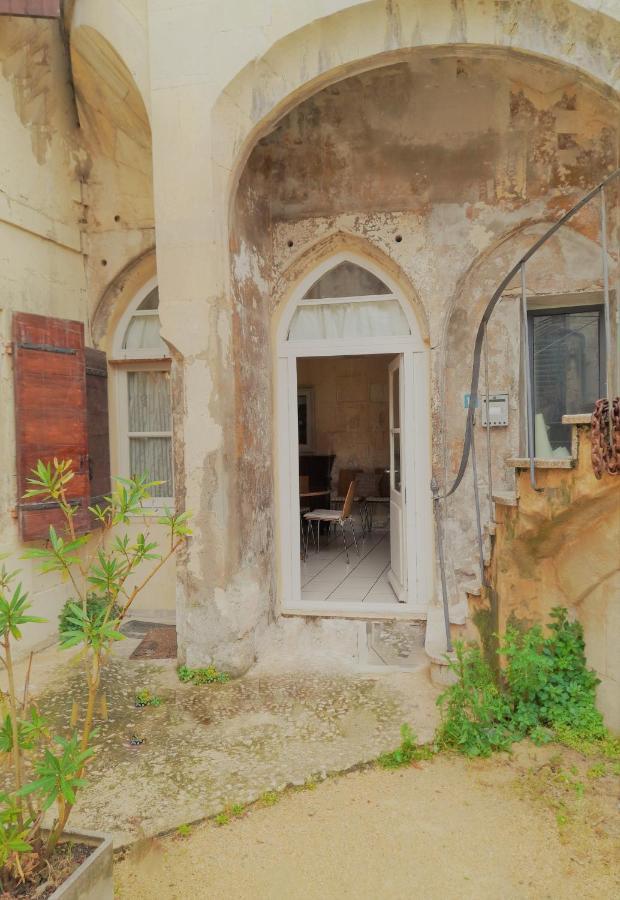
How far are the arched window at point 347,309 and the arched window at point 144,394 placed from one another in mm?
1472

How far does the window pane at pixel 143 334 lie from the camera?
6.16 m

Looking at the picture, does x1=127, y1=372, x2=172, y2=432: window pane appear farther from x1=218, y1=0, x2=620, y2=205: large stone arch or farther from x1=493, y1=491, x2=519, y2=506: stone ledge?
x1=493, y1=491, x2=519, y2=506: stone ledge

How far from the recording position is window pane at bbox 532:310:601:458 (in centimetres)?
546

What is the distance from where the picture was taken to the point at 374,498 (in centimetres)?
982

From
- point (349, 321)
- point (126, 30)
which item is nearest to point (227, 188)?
A: point (126, 30)

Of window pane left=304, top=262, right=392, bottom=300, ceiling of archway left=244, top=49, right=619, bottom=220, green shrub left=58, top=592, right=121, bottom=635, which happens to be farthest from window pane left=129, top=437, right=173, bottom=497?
ceiling of archway left=244, top=49, right=619, bottom=220

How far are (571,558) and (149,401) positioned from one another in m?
4.24

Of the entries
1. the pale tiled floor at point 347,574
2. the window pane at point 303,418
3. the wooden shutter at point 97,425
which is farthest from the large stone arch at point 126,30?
the window pane at point 303,418

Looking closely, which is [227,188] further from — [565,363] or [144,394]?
[565,363]

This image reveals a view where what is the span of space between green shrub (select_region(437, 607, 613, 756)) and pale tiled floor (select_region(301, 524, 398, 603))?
1889mm

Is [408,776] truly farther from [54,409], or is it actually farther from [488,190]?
[488,190]

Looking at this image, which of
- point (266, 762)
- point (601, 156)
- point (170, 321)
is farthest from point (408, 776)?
point (601, 156)

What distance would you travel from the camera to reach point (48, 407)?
5309mm

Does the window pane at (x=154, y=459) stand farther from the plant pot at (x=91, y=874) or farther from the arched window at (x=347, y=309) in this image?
the plant pot at (x=91, y=874)
